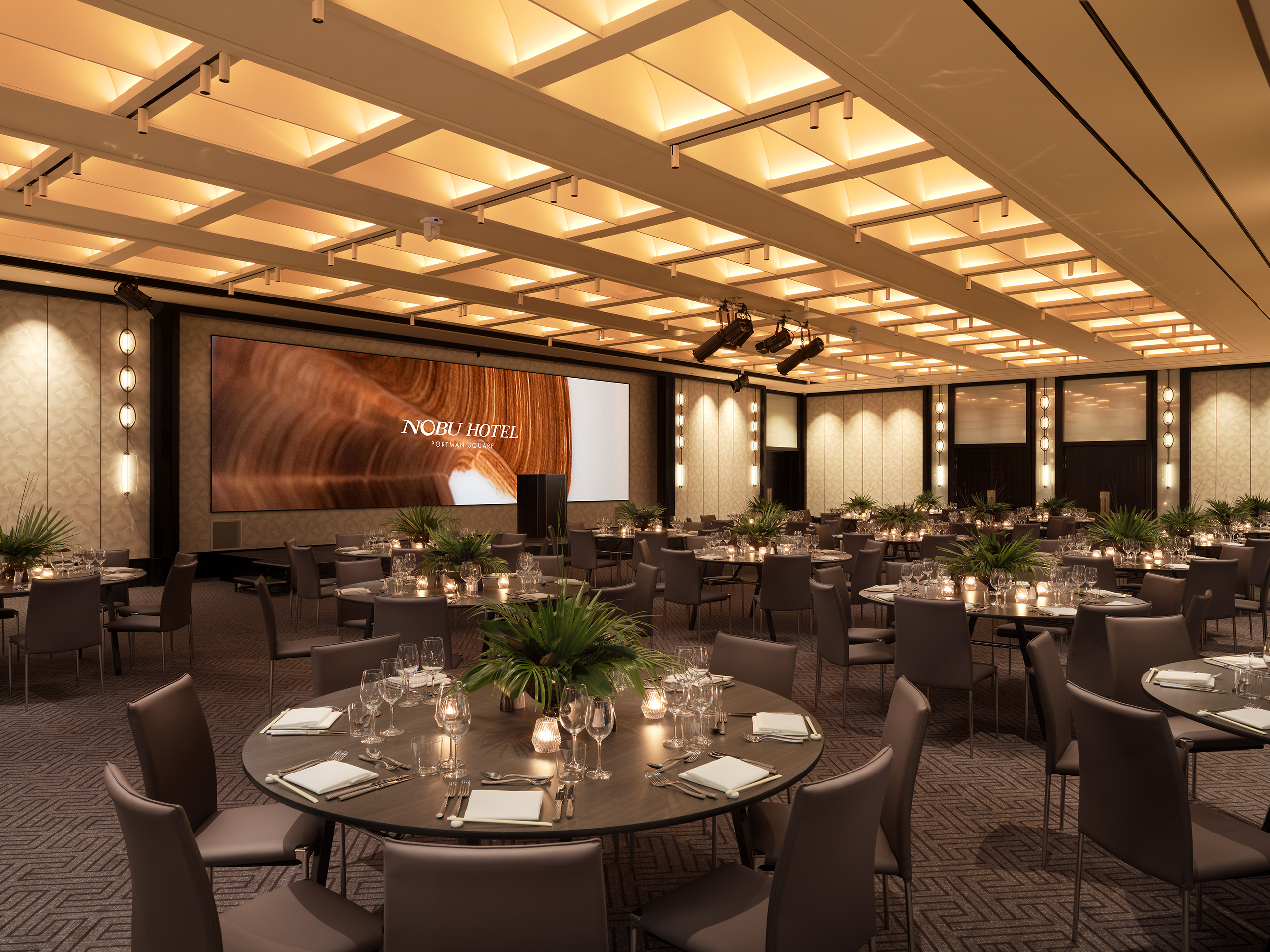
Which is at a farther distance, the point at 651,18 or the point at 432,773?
the point at 651,18

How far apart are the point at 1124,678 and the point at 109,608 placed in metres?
7.29

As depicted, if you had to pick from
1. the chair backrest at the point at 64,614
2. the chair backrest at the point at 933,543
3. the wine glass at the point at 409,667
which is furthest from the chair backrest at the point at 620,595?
the chair backrest at the point at 933,543

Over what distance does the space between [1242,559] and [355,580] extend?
322 inches

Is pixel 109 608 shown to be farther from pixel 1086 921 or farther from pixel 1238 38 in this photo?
pixel 1238 38

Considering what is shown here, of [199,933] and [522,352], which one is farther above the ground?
[522,352]

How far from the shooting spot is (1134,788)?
7.77ft

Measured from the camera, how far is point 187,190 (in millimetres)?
6809

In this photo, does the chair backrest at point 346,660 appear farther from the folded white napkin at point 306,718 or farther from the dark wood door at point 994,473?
the dark wood door at point 994,473

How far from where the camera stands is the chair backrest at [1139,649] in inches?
150

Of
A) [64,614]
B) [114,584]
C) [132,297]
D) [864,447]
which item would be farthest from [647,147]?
[864,447]

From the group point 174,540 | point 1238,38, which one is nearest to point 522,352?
point 174,540

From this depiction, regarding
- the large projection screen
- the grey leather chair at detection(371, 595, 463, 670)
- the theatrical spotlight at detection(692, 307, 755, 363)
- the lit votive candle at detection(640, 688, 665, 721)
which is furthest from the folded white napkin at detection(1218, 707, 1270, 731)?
the large projection screen

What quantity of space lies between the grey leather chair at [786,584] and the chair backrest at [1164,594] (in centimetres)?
255

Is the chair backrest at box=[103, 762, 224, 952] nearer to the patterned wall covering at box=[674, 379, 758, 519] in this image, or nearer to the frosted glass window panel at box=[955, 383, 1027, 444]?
the patterned wall covering at box=[674, 379, 758, 519]
